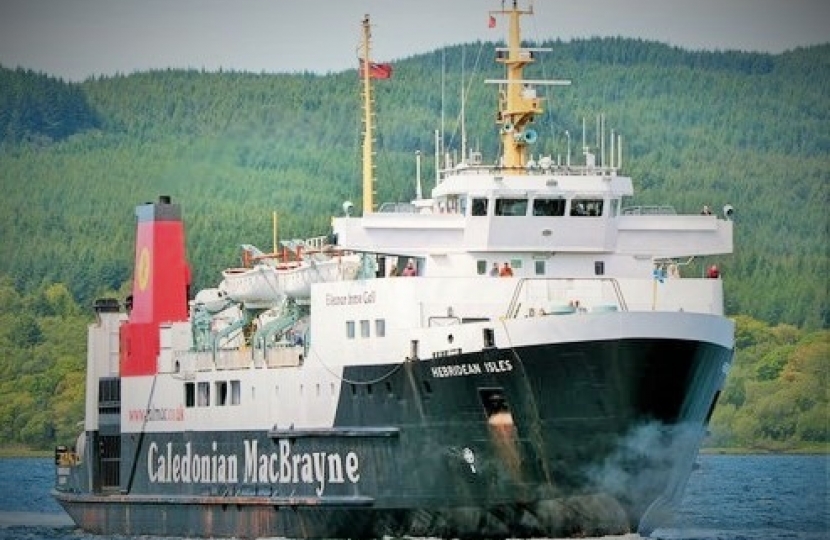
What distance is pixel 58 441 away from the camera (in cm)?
12038

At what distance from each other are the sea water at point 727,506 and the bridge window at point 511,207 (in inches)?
251

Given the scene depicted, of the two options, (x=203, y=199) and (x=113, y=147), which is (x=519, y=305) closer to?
(x=203, y=199)

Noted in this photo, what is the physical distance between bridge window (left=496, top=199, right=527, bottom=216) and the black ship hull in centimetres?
433

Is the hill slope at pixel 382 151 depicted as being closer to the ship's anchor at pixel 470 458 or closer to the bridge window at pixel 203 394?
the bridge window at pixel 203 394

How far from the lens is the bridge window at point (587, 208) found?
5112 cm

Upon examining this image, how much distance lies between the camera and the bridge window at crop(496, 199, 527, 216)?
167 feet

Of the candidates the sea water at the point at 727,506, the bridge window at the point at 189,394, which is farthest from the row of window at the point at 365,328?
the bridge window at the point at 189,394

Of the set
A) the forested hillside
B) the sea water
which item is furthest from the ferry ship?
the forested hillside

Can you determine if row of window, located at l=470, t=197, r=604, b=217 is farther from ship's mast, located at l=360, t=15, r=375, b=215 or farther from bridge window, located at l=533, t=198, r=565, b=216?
ship's mast, located at l=360, t=15, r=375, b=215

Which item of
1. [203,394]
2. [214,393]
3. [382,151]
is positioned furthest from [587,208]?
[382,151]

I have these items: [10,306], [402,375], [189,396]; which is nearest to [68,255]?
[10,306]

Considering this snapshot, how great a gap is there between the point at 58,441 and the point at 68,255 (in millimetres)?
10010

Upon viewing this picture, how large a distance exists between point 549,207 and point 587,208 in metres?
0.84

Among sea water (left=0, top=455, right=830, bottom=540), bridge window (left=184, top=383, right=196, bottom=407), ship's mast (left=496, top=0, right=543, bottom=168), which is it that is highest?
ship's mast (left=496, top=0, right=543, bottom=168)
